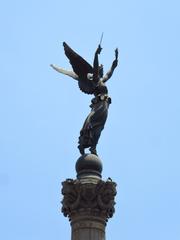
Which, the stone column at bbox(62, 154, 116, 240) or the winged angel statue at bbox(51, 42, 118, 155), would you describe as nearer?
the stone column at bbox(62, 154, 116, 240)

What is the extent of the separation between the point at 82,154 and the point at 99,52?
3.85m

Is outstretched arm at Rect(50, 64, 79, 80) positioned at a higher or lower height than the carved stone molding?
higher

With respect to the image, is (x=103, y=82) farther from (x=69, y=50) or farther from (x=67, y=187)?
(x=67, y=187)

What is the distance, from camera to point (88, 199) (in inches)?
989

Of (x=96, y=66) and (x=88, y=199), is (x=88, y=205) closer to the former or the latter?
(x=88, y=199)

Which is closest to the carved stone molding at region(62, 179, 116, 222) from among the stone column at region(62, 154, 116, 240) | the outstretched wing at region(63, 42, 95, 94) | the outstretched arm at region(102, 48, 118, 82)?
the stone column at region(62, 154, 116, 240)

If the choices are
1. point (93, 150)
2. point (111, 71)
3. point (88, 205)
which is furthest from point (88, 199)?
point (111, 71)

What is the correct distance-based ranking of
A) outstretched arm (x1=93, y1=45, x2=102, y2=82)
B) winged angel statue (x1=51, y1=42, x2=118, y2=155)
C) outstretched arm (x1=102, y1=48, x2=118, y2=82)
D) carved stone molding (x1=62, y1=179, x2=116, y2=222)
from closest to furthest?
carved stone molding (x1=62, y1=179, x2=116, y2=222)
winged angel statue (x1=51, y1=42, x2=118, y2=155)
outstretched arm (x1=93, y1=45, x2=102, y2=82)
outstretched arm (x1=102, y1=48, x2=118, y2=82)

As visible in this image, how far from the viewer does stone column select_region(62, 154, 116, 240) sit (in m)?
24.9

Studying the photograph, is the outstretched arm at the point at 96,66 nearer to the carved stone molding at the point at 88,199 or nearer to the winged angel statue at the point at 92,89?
the winged angel statue at the point at 92,89

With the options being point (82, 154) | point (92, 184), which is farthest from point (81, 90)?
point (92, 184)

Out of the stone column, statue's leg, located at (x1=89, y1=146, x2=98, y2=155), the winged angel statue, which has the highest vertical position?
the winged angel statue

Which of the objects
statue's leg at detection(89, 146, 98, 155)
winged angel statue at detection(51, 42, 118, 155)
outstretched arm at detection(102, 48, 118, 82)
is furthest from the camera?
outstretched arm at detection(102, 48, 118, 82)

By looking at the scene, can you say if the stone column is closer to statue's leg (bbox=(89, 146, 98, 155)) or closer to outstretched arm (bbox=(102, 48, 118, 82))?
statue's leg (bbox=(89, 146, 98, 155))
